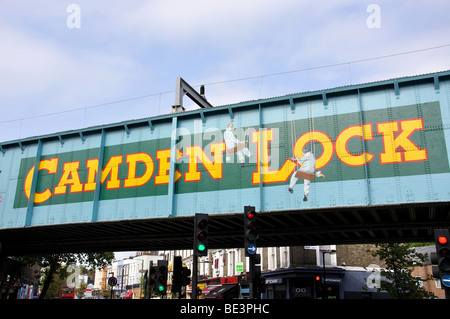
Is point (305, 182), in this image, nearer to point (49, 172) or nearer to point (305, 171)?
point (305, 171)

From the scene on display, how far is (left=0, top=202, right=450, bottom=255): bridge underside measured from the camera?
2039cm

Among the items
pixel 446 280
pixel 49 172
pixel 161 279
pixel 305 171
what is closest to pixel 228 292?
pixel 49 172

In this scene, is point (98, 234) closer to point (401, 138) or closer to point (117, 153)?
point (117, 153)

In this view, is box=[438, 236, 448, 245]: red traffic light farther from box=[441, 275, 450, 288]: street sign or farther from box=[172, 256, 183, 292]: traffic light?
box=[172, 256, 183, 292]: traffic light

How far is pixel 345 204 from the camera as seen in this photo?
61.0 feet

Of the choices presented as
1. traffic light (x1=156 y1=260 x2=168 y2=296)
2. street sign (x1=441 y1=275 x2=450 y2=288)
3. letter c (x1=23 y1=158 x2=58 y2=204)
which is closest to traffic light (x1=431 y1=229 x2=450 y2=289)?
street sign (x1=441 y1=275 x2=450 y2=288)

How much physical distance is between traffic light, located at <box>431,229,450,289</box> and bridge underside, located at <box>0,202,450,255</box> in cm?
812

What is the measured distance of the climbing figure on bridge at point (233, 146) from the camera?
21.0 meters

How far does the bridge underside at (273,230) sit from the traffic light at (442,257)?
26.6ft

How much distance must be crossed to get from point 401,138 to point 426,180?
6.91ft

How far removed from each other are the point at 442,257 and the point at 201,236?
21.1ft

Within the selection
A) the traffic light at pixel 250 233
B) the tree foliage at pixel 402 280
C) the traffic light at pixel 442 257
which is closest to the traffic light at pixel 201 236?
the traffic light at pixel 250 233

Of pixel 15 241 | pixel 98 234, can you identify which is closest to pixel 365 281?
pixel 98 234
